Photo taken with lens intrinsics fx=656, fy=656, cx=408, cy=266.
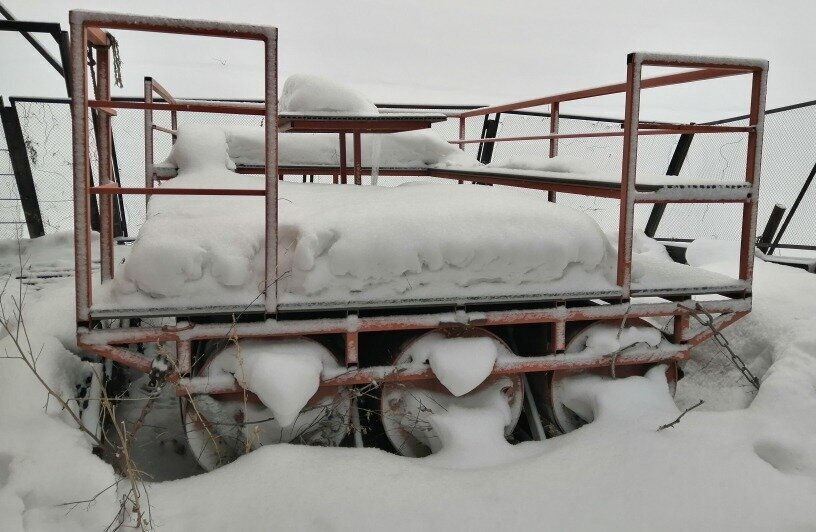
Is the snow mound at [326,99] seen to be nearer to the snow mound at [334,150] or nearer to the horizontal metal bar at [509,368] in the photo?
the snow mound at [334,150]

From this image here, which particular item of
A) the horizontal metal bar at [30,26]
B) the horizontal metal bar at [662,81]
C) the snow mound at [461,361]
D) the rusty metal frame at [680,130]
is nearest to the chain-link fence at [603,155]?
the horizontal metal bar at [30,26]

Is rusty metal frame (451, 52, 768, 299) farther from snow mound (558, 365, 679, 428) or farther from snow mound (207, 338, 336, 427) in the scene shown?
snow mound (207, 338, 336, 427)

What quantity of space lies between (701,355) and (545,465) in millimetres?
1572

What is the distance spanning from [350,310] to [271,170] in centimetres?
63

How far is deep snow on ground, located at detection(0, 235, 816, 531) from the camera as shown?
2.16 m

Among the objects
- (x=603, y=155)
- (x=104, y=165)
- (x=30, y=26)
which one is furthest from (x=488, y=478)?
(x=603, y=155)

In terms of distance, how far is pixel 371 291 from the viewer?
2613mm

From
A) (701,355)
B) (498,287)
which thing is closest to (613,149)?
(701,355)

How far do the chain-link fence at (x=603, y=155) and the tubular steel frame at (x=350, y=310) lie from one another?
6.78ft

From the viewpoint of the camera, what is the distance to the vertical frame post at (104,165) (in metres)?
2.86

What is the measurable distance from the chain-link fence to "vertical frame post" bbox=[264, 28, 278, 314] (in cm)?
300

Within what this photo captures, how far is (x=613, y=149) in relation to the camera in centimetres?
844

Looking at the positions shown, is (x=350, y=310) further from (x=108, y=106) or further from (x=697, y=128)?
(x=697, y=128)

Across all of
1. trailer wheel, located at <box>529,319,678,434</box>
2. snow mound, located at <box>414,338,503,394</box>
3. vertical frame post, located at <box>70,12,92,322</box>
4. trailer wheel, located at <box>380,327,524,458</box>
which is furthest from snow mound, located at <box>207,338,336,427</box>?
trailer wheel, located at <box>529,319,678,434</box>
